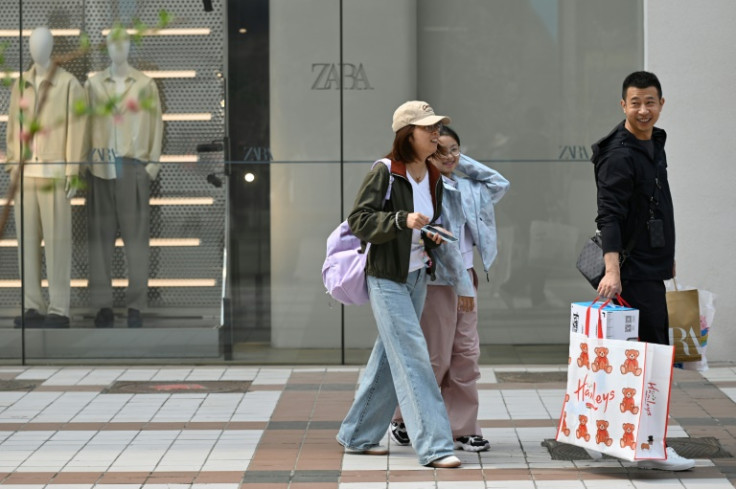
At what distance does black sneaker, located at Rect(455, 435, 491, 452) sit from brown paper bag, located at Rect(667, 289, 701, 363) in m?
1.08

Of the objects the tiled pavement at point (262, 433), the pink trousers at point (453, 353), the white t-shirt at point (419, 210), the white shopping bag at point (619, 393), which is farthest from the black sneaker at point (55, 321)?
the white shopping bag at point (619, 393)

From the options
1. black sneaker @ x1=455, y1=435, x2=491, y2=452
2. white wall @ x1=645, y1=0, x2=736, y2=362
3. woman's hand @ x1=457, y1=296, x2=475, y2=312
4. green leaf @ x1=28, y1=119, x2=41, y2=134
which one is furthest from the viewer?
white wall @ x1=645, y1=0, x2=736, y2=362

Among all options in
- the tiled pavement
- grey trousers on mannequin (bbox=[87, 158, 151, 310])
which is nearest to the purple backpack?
the tiled pavement

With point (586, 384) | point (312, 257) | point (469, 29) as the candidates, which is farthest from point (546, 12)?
point (586, 384)

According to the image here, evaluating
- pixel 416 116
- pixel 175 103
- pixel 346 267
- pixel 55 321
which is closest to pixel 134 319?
pixel 55 321

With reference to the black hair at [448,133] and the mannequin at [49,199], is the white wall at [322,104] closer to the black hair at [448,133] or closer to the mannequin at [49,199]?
the mannequin at [49,199]

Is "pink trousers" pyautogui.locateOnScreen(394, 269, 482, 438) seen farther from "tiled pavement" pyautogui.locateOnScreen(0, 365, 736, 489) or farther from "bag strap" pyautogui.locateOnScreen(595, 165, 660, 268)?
"bag strap" pyautogui.locateOnScreen(595, 165, 660, 268)

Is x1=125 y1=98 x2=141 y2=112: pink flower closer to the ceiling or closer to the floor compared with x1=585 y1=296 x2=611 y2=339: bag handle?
closer to the ceiling

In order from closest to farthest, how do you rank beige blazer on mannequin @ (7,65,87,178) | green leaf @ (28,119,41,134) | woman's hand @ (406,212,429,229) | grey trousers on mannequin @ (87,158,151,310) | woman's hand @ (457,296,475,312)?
green leaf @ (28,119,41,134) < woman's hand @ (406,212,429,229) < woman's hand @ (457,296,475,312) < beige blazer on mannequin @ (7,65,87,178) < grey trousers on mannequin @ (87,158,151,310)

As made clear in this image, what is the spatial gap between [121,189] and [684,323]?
5347 millimetres

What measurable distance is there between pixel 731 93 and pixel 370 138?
2767mm

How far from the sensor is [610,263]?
228 inches

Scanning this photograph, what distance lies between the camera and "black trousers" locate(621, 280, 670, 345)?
5.86 meters

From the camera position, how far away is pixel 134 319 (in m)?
10.1
